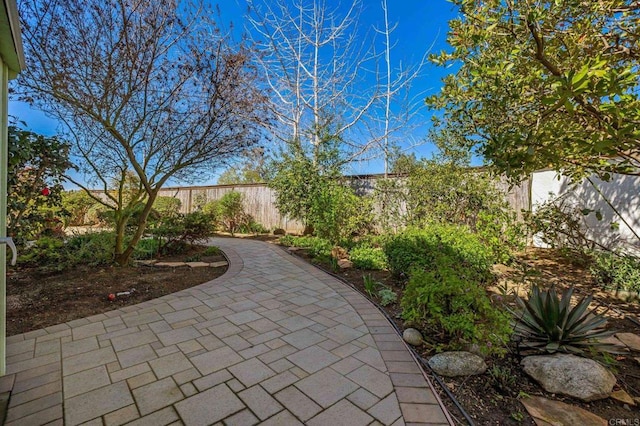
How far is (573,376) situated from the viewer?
1.84m

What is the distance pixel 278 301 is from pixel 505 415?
2446 mm

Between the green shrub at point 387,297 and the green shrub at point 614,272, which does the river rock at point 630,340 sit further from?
the green shrub at point 387,297

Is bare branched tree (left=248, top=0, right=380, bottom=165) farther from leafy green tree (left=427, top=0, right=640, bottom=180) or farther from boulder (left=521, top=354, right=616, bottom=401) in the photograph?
boulder (left=521, top=354, right=616, bottom=401)

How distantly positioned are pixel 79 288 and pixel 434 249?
4694mm

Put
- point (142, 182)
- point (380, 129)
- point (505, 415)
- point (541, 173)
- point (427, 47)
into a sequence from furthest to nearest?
point (380, 129)
point (427, 47)
point (541, 173)
point (142, 182)
point (505, 415)

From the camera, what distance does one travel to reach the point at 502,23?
1.98 m

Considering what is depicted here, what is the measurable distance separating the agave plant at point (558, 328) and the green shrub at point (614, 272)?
2.05m

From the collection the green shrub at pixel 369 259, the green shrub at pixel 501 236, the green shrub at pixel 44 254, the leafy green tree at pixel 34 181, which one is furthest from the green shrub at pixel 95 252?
the green shrub at pixel 501 236

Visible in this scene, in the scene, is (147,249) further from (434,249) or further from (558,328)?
(558,328)

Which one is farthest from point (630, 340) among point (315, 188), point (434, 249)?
point (315, 188)

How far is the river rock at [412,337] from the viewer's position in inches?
99.4

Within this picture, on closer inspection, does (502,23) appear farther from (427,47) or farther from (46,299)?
(427,47)

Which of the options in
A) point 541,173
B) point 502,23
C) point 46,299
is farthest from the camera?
point 541,173

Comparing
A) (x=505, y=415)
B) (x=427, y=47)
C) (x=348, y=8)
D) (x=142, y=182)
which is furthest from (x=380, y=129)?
(x=505, y=415)
